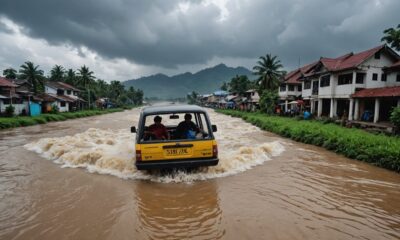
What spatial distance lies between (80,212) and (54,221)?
45 cm

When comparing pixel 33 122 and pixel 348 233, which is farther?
pixel 33 122

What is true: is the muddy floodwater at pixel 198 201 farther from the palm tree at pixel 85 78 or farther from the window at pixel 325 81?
the palm tree at pixel 85 78

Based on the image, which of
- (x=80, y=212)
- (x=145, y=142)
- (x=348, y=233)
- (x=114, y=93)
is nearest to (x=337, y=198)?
(x=348, y=233)

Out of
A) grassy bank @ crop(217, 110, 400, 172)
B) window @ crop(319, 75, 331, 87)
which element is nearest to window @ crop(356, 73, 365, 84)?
window @ crop(319, 75, 331, 87)

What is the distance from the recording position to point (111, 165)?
24.7 ft

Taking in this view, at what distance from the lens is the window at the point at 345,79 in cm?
2429

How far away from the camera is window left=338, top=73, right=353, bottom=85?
24292 millimetres

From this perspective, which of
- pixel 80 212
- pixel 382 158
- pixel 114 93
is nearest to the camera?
pixel 80 212

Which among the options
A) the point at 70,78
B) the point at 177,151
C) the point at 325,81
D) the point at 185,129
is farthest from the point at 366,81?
the point at 70,78

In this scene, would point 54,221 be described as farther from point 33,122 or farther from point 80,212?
point 33,122

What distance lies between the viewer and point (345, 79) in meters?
25.3

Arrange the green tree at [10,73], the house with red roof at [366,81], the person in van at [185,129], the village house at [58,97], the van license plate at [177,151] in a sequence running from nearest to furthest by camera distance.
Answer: the van license plate at [177,151], the person in van at [185,129], the house with red roof at [366,81], the village house at [58,97], the green tree at [10,73]

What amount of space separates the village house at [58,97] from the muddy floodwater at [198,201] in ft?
132

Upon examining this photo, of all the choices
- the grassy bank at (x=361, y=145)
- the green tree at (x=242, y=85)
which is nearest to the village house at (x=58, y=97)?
the green tree at (x=242, y=85)
